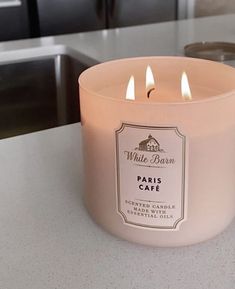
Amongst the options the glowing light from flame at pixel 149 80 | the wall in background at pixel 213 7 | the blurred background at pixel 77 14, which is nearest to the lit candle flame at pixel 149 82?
the glowing light from flame at pixel 149 80

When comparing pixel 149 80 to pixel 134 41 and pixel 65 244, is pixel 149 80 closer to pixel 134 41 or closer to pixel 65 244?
pixel 65 244

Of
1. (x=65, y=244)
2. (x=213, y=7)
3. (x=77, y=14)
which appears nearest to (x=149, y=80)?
(x=65, y=244)

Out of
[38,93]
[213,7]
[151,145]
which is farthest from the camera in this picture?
[213,7]

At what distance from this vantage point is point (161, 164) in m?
0.38

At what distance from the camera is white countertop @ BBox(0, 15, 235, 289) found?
0.39 m

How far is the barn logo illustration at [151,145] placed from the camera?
369 mm

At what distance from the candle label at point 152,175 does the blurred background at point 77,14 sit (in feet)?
6.42

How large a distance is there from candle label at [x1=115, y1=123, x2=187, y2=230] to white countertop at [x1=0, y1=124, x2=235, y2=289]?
0.03 metres

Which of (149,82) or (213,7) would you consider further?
(213,7)

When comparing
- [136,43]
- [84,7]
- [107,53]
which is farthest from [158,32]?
[84,7]

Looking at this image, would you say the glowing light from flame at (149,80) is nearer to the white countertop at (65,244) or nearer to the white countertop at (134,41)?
the white countertop at (65,244)

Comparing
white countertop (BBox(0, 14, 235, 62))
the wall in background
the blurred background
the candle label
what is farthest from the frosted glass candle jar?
the blurred background

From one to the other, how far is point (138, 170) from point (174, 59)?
0.14 m

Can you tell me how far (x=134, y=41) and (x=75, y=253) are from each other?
0.82 meters
